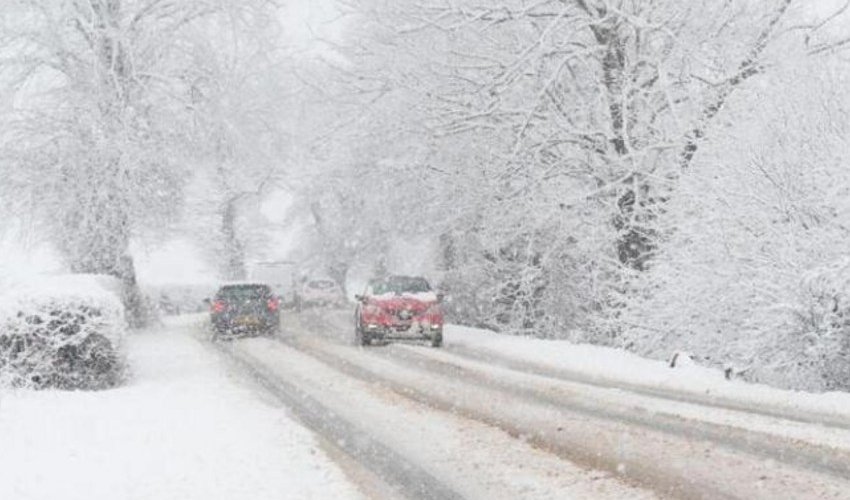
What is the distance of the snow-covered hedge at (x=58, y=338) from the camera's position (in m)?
14.6

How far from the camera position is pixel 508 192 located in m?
24.6

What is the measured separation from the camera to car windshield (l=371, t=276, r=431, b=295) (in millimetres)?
24922

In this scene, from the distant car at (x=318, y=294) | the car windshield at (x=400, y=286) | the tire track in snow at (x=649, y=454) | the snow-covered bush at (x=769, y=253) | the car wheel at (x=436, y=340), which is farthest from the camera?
the distant car at (x=318, y=294)

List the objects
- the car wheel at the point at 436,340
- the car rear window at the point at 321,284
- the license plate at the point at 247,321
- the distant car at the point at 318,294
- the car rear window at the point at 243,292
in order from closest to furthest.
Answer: the car wheel at the point at 436,340 → the license plate at the point at 247,321 → the car rear window at the point at 243,292 → the distant car at the point at 318,294 → the car rear window at the point at 321,284

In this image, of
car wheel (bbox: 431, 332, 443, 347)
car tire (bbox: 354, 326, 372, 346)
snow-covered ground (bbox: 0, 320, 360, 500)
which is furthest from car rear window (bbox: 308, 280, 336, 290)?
snow-covered ground (bbox: 0, 320, 360, 500)

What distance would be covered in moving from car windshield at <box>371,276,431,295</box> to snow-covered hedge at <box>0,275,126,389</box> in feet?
32.2

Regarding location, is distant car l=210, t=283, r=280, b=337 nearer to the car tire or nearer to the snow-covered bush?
the car tire

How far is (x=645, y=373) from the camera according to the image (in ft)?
54.2

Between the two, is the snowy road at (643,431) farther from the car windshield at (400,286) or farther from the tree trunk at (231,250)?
the tree trunk at (231,250)

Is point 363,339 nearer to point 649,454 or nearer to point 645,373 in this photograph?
point 645,373

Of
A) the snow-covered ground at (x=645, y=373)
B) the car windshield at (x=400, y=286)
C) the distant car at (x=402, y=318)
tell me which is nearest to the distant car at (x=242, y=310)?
the car windshield at (x=400, y=286)

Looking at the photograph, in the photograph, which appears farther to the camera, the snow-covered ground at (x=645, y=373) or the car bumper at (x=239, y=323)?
the car bumper at (x=239, y=323)

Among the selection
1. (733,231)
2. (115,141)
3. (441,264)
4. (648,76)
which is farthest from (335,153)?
(733,231)

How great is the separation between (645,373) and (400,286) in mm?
9700
